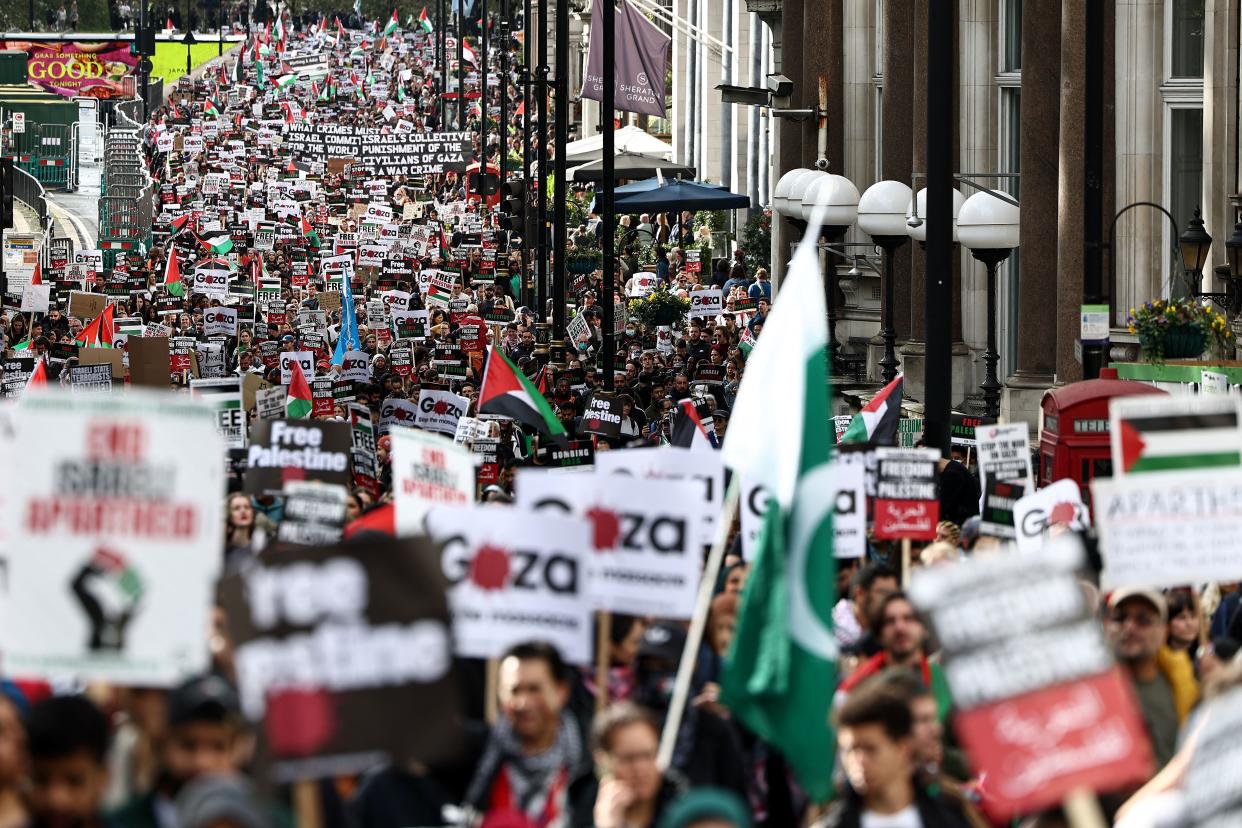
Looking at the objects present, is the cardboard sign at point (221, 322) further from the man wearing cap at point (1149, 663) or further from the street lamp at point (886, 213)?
the man wearing cap at point (1149, 663)

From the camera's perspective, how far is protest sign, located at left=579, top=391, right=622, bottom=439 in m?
25.2

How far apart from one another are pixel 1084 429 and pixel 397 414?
8313 millimetres

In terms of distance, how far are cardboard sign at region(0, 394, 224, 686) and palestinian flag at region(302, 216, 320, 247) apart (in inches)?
2050

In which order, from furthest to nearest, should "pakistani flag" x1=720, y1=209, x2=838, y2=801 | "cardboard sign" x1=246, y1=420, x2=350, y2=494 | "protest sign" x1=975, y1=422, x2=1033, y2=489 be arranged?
"cardboard sign" x1=246, y1=420, x2=350, y2=494
"protest sign" x1=975, y1=422, x2=1033, y2=489
"pakistani flag" x1=720, y1=209, x2=838, y2=801

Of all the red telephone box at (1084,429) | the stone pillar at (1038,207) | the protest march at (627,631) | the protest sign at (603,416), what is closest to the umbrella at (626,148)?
the protest sign at (603,416)

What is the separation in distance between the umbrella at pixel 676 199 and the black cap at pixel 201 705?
3580cm

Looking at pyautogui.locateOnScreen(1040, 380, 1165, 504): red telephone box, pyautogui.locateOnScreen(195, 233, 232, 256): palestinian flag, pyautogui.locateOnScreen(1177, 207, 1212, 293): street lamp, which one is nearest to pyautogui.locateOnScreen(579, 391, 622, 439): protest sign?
pyautogui.locateOnScreen(1177, 207, 1212, 293): street lamp

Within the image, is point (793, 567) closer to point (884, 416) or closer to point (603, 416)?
point (884, 416)

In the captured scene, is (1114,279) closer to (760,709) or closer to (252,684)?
(760,709)

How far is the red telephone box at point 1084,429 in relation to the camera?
59.4 ft

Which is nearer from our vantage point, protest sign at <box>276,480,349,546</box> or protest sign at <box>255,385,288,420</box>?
protest sign at <box>276,480,349,546</box>

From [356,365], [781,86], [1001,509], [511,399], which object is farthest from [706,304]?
[1001,509]

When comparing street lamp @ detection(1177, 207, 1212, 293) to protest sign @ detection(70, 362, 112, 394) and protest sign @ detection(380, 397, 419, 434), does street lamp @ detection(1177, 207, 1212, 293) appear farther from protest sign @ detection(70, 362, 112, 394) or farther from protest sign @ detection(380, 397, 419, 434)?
protest sign @ detection(70, 362, 112, 394)

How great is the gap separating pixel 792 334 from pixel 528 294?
43.9 meters
